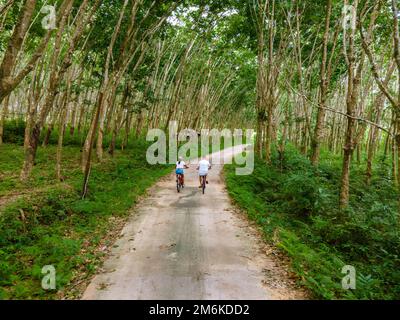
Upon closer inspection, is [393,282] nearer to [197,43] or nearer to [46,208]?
[46,208]

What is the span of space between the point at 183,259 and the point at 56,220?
4690 mm

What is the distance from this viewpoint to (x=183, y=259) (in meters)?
7.70

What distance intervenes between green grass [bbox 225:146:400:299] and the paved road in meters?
0.96

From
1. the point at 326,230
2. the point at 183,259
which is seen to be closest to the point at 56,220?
the point at 183,259

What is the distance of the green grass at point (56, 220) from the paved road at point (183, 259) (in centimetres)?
79

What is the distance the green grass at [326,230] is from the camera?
716 centimetres

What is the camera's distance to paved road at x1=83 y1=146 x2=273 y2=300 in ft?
20.4

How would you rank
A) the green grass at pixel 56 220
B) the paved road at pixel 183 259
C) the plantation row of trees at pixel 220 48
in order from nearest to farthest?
the paved road at pixel 183 259 < the green grass at pixel 56 220 < the plantation row of trees at pixel 220 48

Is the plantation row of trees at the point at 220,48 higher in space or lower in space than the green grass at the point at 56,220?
higher

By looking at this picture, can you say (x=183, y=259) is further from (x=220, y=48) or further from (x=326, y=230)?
(x=220, y=48)

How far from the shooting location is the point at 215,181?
59.1 feet

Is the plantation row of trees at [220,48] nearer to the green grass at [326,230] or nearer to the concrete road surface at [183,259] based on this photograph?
the green grass at [326,230]

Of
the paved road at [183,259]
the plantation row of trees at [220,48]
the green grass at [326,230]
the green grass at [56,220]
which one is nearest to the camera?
the paved road at [183,259]

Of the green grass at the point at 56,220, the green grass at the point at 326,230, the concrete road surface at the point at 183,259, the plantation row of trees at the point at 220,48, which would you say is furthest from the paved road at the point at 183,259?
the plantation row of trees at the point at 220,48
